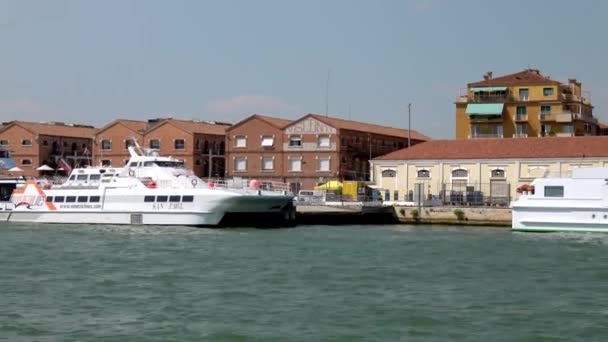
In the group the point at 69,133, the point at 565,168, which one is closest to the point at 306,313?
the point at 565,168

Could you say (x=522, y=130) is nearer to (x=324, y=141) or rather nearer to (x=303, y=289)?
(x=324, y=141)

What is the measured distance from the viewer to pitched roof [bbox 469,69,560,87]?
7281cm

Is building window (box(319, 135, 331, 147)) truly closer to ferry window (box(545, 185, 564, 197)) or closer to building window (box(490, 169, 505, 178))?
building window (box(490, 169, 505, 178))

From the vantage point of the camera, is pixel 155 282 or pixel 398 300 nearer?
pixel 398 300

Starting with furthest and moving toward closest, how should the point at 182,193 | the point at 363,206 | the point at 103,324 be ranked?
the point at 363,206 < the point at 182,193 < the point at 103,324

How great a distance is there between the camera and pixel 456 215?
52625 millimetres

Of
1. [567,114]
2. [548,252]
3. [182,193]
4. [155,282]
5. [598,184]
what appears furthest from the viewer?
[567,114]

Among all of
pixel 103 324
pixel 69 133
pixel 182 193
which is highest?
pixel 69 133

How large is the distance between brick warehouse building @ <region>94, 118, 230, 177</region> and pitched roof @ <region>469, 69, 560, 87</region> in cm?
2105

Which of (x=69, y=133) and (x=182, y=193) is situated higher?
(x=69, y=133)

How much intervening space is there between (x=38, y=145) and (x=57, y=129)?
436cm

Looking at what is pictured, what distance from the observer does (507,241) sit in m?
38.9

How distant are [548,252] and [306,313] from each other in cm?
1534

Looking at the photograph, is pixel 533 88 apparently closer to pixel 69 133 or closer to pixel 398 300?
pixel 69 133
